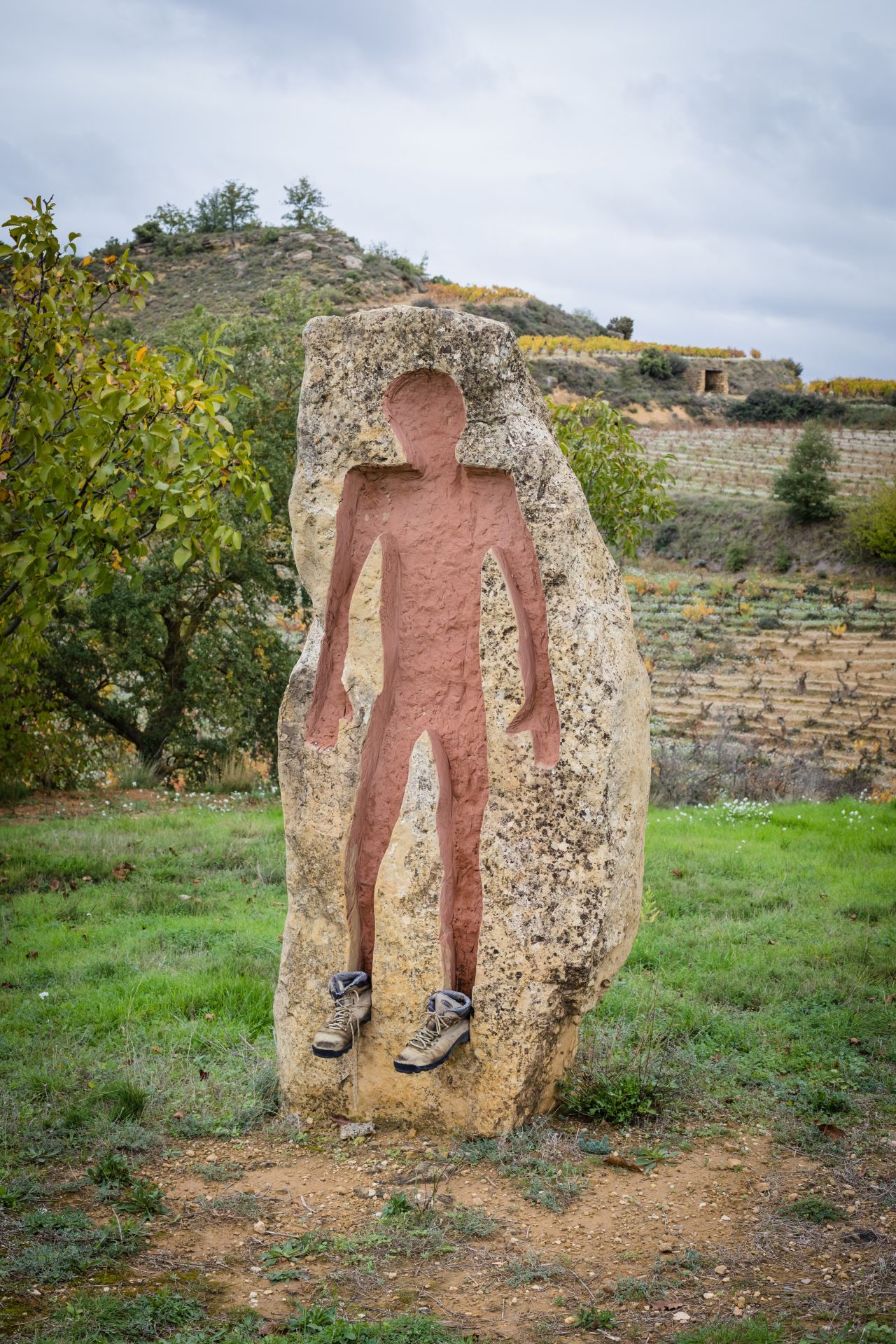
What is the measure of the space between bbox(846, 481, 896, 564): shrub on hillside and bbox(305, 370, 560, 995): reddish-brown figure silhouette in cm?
2246

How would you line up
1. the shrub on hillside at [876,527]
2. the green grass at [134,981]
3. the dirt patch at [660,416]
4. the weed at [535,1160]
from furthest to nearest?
the dirt patch at [660,416], the shrub on hillside at [876,527], the green grass at [134,981], the weed at [535,1160]

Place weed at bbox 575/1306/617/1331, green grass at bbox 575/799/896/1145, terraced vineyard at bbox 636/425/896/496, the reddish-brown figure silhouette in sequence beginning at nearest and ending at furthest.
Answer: weed at bbox 575/1306/617/1331
the reddish-brown figure silhouette
green grass at bbox 575/799/896/1145
terraced vineyard at bbox 636/425/896/496

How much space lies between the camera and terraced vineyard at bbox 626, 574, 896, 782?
16.9 meters

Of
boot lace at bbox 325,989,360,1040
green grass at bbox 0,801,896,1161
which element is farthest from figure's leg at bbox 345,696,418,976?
green grass at bbox 0,801,896,1161

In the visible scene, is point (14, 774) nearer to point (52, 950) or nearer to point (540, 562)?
point (52, 950)

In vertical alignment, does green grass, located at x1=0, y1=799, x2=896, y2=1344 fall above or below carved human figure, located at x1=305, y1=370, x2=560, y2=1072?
below

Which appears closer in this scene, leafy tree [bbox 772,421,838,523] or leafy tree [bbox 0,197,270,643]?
leafy tree [bbox 0,197,270,643]

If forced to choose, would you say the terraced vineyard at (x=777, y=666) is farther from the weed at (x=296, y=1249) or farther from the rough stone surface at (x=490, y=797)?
the weed at (x=296, y=1249)

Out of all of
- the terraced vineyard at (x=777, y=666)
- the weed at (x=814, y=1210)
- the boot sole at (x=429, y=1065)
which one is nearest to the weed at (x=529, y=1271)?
the boot sole at (x=429, y=1065)

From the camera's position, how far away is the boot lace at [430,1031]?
172 inches

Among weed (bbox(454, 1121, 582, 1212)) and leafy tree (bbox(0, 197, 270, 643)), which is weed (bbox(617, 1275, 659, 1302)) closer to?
weed (bbox(454, 1121, 582, 1212))

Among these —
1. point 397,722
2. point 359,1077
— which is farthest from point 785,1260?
point 397,722

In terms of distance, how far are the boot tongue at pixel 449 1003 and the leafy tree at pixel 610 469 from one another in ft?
19.7

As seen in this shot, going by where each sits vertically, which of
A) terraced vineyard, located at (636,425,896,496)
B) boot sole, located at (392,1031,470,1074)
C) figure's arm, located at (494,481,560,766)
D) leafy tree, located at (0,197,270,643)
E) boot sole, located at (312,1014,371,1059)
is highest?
terraced vineyard, located at (636,425,896,496)
